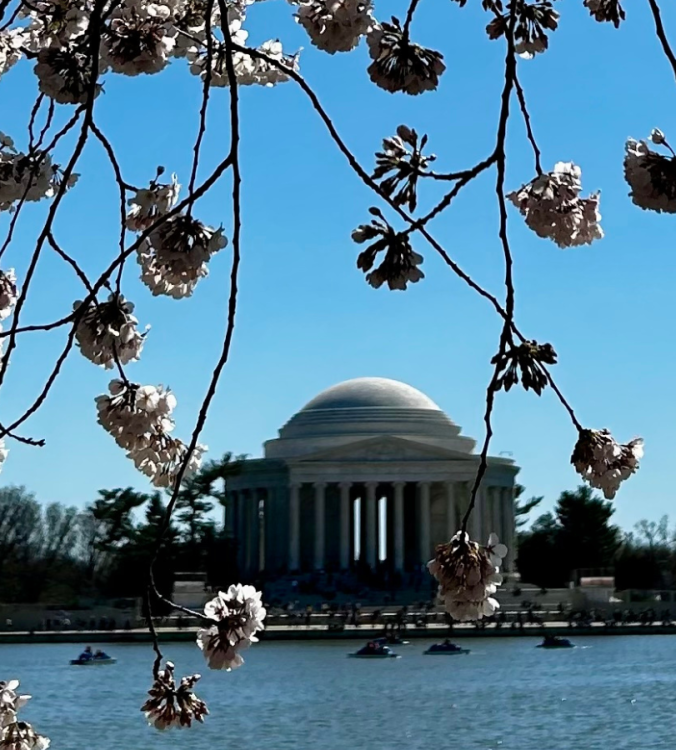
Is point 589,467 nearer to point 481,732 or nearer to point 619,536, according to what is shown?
point 481,732

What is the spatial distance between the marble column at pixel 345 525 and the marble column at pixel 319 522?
1.10 meters

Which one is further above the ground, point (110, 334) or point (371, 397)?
point (371, 397)

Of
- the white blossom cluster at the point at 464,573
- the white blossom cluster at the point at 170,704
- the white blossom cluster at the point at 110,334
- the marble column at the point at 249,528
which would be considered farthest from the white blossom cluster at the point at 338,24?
the marble column at the point at 249,528

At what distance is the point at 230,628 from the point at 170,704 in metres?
0.22

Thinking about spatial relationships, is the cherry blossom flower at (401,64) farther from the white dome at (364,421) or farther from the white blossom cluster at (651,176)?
the white dome at (364,421)

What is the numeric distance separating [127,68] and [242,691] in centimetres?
4977

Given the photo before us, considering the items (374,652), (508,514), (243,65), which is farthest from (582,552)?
(243,65)

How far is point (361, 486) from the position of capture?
104 metres

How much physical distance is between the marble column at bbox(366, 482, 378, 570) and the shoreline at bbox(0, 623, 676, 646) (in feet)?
59.6

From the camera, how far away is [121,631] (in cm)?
8512

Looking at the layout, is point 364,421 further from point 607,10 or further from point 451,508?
point 607,10

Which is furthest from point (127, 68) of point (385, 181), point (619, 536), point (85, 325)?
point (619, 536)

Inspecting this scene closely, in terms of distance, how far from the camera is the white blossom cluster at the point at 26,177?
4.86 metres

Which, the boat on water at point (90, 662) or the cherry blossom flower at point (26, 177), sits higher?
the cherry blossom flower at point (26, 177)
